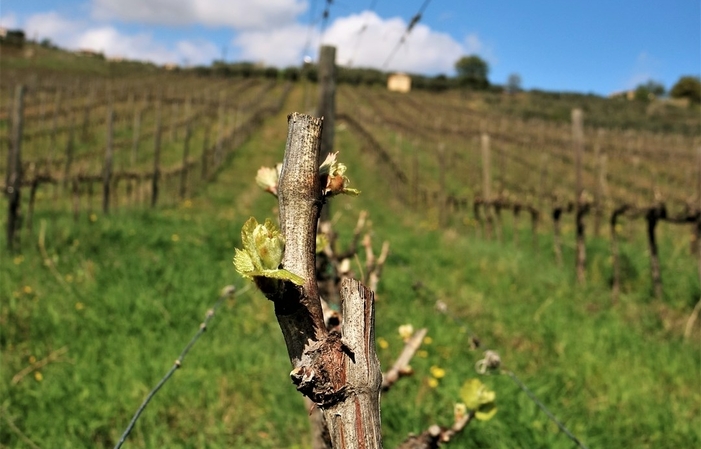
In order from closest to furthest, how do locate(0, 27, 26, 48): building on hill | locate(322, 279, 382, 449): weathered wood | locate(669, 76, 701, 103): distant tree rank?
locate(322, 279, 382, 449): weathered wood
locate(0, 27, 26, 48): building on hill
locate(669, 76, 701, 103): distant tree

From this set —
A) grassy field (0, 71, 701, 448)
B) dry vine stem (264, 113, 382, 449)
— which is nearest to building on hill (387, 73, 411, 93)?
grassy field (0, 71, 701, 448)

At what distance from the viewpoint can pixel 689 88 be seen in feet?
251

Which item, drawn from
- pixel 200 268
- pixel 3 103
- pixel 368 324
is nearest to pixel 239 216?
pixel 200 268

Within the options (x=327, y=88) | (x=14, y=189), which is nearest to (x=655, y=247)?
(x=327, y=88)

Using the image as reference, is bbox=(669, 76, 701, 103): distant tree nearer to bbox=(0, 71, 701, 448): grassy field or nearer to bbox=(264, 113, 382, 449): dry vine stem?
bbox=(0, 71, 701, 448): grassy field

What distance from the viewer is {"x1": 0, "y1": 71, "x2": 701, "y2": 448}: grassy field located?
309cm

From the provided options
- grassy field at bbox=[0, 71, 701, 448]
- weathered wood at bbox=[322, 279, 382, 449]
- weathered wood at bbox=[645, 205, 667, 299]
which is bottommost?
grassy field at bbox=[0, 71, 701, 448]

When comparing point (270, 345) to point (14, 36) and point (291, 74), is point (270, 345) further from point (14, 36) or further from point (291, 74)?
point (14, 36)

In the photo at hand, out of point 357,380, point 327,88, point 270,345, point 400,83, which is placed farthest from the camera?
point 400,83

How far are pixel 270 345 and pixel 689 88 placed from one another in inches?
3472

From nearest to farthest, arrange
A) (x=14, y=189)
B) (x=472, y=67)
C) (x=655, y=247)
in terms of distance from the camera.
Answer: (x=655, y=247)
(x=14, y=189)
(x=472, y=67)

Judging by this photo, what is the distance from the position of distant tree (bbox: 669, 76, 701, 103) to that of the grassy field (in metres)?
81.6

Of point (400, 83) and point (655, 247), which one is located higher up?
point (400, 83)

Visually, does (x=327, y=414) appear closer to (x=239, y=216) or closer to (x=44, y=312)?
(x=44, y=312)
